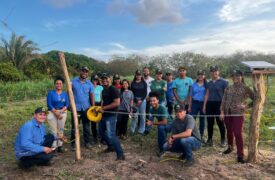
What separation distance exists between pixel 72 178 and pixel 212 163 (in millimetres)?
2410

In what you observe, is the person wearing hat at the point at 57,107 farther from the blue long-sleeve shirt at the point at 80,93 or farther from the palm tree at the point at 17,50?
the palm tree at the point at 17,50

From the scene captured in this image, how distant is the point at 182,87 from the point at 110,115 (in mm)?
1955

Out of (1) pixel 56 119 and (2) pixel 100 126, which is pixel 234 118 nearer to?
(2) pixel 100 126

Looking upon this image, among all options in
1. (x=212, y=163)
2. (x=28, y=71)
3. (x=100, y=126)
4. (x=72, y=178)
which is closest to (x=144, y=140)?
(x=100, y=126)

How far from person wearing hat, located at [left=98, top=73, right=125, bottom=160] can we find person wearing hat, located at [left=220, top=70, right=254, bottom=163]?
201 cm

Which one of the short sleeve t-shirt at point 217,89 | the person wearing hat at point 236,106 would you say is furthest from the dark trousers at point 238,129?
the short sleeve t-shirt at point 217,89

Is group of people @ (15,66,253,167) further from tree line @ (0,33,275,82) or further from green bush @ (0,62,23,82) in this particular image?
green bush @ (0,62,23,82)

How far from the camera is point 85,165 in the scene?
208 inches

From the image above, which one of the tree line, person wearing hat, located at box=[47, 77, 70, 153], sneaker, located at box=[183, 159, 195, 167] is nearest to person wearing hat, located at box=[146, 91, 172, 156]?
sneaker, located at box=[183, 159, 195, 167]

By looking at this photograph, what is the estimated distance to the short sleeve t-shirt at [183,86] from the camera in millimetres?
6762

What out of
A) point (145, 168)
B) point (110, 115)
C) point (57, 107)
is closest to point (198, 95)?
point (110, 115)

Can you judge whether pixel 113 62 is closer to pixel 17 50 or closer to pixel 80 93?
pixel 17 50

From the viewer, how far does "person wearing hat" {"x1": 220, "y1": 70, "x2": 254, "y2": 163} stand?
5.42 meters

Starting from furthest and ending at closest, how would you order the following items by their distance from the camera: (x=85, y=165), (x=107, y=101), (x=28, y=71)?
(x=28, y=71) < (x=107, y=101) < (x=85, y=165)
